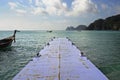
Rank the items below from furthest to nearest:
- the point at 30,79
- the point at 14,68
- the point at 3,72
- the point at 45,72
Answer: the point at 14,68
the point at 3,72
the point at 45,72
the point at 30,79

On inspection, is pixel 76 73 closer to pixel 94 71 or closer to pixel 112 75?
pixel 94 71

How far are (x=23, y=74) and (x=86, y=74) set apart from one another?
308cm

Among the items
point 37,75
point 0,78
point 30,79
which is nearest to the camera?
point 30,79

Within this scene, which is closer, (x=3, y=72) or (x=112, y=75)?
(x=112, y=75)

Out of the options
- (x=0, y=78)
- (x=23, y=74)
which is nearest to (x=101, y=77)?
(x=23, y=74)

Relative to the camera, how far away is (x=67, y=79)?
7.81 metres

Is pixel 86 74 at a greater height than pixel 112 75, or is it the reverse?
pixel 86 74

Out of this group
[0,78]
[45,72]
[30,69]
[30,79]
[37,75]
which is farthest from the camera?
[0,78]

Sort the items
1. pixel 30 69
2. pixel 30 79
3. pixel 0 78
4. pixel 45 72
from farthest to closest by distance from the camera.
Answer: pixel 0 78
pixel 30 69
pixel 45 72
pixel 30 79

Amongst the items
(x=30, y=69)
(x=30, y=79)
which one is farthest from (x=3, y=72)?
(x=30, y=79)

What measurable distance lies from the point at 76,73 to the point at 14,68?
7.78 meters

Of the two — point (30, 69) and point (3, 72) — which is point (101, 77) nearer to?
point (30, 69)

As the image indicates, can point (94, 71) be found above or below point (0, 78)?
above

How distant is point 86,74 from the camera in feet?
28.5
